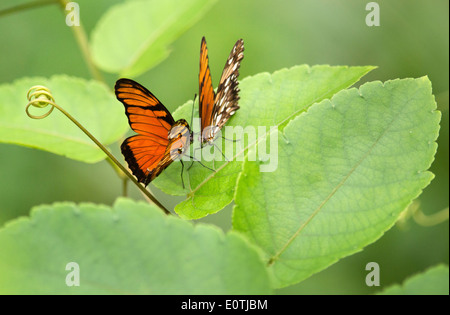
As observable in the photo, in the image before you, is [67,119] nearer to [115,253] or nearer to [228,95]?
[228,95]

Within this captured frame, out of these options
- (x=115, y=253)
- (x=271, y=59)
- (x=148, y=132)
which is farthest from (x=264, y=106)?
(x=271, y=59)

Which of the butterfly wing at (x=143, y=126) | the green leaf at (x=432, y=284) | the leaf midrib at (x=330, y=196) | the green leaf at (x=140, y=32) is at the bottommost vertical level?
the green leaf at (x=432, y=284)

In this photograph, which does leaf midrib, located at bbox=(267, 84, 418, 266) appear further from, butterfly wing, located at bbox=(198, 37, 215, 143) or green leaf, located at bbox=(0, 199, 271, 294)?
butterfly wing, located at bbox=(198, 37, 215, 143)

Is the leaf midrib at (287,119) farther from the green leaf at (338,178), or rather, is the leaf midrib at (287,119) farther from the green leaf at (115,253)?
the green leaf at (115,253)

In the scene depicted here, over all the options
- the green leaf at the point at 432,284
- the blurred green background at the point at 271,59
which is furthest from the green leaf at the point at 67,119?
the blurred green background at the point at 271,59

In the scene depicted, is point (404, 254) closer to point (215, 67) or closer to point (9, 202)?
point (215, 67)

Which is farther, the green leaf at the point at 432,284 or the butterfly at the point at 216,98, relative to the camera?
the butterfly at the point at 216,98

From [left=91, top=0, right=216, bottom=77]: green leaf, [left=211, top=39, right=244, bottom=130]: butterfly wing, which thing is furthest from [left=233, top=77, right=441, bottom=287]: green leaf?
[left=91, top=0, right=216, bottom=77]: green leaf
